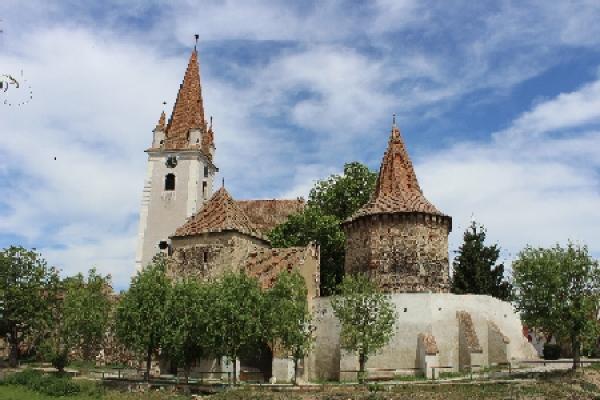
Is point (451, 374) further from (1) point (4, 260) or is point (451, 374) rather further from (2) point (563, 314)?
(1) point (4, 260)

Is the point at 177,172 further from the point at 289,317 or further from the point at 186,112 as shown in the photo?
the point at 289,317

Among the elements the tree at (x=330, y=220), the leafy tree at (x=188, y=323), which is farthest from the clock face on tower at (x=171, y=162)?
the leafy tree at (x=188, y=323)

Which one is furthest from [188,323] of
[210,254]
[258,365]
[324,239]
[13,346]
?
[13,346]

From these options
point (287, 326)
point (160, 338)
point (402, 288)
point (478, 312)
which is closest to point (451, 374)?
point (478, 312)

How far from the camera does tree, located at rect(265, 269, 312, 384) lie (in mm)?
30172

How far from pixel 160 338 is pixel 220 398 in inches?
308

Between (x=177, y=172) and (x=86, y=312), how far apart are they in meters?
20.7

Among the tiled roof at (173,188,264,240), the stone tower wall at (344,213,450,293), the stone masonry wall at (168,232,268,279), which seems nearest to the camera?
the stone tower wall at (344,213,450,293)

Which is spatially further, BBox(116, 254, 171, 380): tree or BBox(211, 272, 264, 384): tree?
BBox(116, 254, 171, 380): tree

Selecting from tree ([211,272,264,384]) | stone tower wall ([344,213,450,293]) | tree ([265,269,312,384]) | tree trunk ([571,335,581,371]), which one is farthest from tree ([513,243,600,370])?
tree ([211,272,264,384])

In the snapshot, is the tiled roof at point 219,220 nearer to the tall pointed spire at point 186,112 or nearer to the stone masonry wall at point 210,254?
the stone masonry wall at point 210,254

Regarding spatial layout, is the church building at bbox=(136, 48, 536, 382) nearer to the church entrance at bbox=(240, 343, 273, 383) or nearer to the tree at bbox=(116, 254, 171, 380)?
the church entrance at bbox=(240, 343, 273, 383)

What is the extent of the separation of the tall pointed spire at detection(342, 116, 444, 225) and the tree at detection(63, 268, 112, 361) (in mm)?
17515

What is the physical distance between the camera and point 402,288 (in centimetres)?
3631
